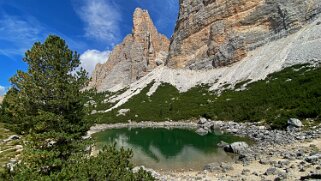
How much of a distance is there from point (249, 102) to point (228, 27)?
2437 inches

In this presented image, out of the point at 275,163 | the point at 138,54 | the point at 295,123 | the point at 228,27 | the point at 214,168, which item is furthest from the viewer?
the point at 138,54

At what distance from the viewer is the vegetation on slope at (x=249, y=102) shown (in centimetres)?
4244

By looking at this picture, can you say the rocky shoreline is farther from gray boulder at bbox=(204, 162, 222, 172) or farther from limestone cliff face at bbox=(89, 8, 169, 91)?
limestone cliff face at bbox=(89, 8, 169, 91)

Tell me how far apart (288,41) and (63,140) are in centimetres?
8534

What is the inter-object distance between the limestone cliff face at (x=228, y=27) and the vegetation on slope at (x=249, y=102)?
804 inches

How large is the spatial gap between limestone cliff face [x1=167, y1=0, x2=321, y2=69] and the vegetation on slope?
20.4 m

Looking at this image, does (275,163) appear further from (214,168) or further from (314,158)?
(214,168)

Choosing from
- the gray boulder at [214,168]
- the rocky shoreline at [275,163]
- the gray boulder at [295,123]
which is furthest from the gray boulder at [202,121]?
the gray boulder at [214,168]

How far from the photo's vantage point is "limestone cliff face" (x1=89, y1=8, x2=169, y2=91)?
173 m

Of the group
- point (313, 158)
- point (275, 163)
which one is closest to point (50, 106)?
point (275, 163)

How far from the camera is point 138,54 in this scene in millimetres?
178250

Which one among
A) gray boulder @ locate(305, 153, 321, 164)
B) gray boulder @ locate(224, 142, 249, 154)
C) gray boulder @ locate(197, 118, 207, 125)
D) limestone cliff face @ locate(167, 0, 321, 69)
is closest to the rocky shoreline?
gray boulder @ locate(305, 153, 321, 164)

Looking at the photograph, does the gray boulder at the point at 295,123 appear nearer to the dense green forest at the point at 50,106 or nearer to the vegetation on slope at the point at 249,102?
the vegetation on slope at the point at 249,102

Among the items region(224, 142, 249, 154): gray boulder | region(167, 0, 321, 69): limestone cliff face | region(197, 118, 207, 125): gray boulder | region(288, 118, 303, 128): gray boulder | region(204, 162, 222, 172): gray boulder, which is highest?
region(167, 0, 321, 69): limestone cliff face
